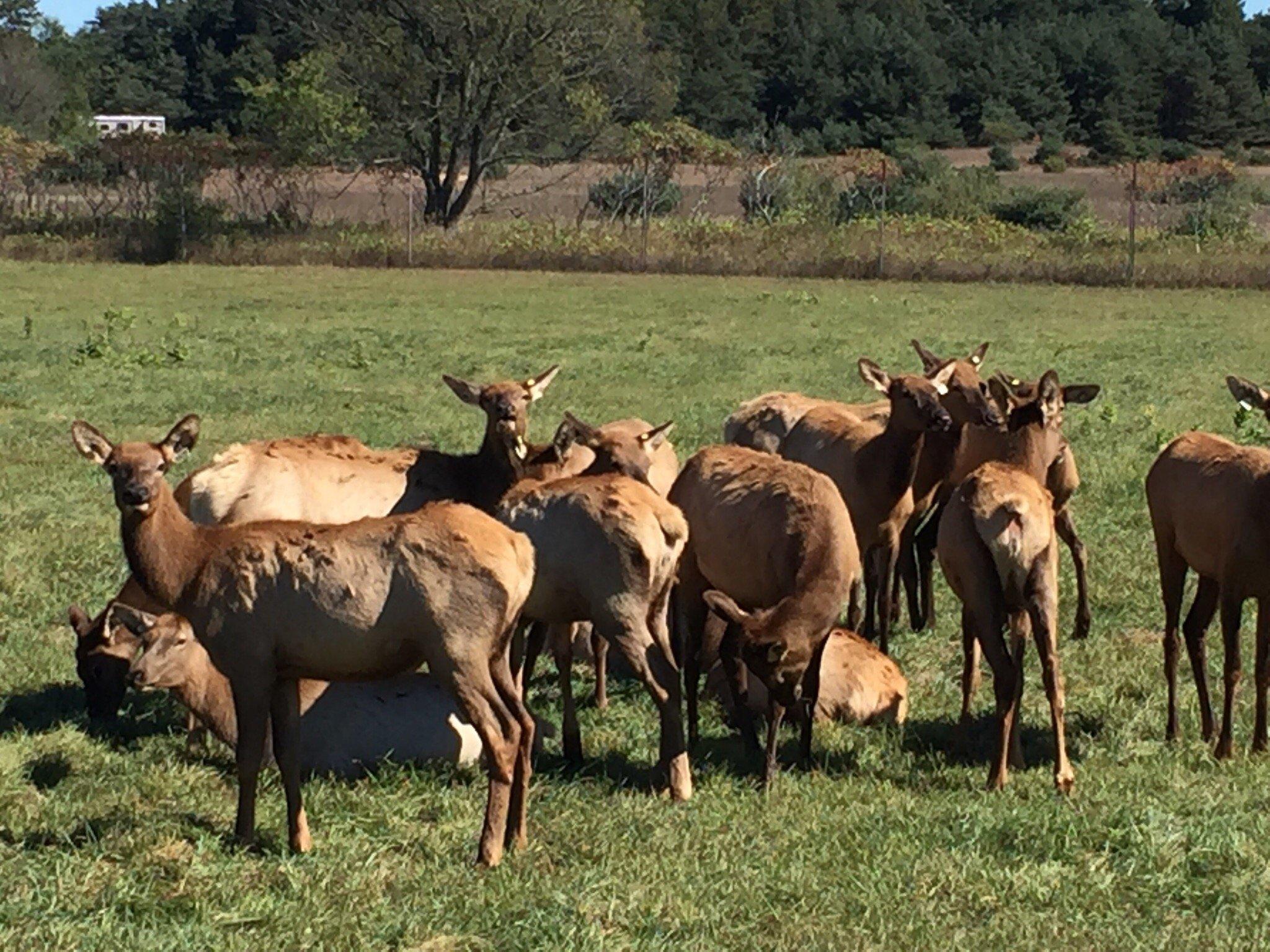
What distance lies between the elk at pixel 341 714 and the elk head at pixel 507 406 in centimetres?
191

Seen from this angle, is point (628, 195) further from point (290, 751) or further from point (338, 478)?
point (290, 751)

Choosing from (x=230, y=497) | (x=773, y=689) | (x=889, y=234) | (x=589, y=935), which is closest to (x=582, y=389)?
(x=230, y=497)

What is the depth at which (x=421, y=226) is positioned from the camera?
45281 mm

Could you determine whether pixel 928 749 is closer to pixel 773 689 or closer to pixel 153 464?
pixel 773 689

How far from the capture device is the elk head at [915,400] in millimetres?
10836

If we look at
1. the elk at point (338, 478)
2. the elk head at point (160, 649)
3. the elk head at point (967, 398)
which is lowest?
the elk head at point (160, 649)

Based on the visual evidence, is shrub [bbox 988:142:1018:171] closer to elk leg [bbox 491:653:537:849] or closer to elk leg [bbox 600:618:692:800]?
elk leg [bbox 600:618:692:800]

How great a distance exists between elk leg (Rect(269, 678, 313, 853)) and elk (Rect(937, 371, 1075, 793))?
3.08 meters

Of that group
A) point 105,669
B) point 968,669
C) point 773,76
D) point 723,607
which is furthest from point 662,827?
point 773,76

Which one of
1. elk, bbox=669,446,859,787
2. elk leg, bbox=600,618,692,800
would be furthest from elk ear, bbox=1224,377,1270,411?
elk leg, bbox=600,618,692,800

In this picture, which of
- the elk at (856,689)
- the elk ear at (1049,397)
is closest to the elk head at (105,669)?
the elk at (856,689)

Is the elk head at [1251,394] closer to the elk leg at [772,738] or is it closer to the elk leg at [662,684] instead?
the elk leg at [772,738]

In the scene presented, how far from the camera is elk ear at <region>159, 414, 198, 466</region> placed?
310 inches

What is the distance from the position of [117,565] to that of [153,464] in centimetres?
474
